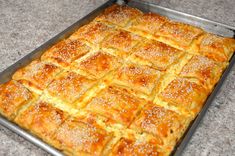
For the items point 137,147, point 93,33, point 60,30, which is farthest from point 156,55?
point 60,30

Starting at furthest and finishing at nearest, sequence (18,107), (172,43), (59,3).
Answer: (59,3)
(172,43)
(18,107)

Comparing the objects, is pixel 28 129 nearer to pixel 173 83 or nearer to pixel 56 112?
pixel 56 112

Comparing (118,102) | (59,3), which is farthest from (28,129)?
(59,3)

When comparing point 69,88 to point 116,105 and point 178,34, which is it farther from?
point 178,34

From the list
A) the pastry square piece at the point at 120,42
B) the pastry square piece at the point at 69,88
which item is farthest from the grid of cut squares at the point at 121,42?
the pastry square piece at the point at 69,88

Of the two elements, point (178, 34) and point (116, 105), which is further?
point (178, 34)

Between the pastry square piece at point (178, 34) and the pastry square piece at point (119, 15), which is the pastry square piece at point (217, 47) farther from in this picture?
the pastry square piece at point (119, 15)
